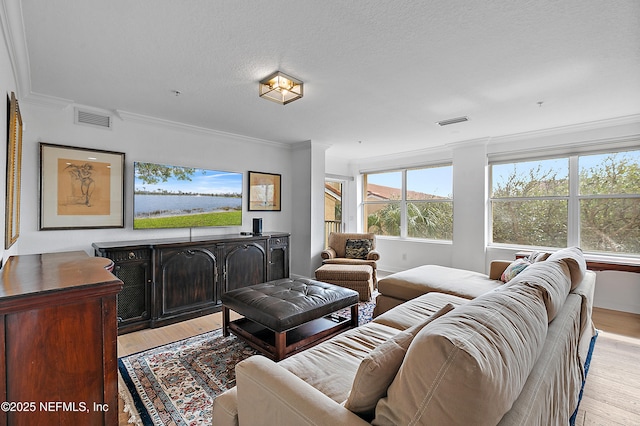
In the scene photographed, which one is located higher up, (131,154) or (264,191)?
(131,154)

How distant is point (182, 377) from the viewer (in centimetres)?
218

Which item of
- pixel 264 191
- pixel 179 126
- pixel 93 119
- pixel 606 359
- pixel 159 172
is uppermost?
pixel 179 126

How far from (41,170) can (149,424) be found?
2.63 meters

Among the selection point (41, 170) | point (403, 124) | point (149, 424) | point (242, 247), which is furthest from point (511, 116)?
point (41, 170)

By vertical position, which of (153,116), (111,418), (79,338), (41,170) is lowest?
(111,418)

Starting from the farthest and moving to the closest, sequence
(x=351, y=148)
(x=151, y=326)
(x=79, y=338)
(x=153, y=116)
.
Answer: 1. (x=351, y=148)
2. (x=153, y=116)
3. (x=151, y=326)
4. (x=79, y=338)

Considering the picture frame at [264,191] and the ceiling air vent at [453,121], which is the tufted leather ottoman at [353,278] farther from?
the ceiling air vent at [453,121]

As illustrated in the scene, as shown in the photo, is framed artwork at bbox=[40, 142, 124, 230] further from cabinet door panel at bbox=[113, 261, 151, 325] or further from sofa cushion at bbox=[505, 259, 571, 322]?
sofa cushion at bbox=[505, 259, 571, 322]

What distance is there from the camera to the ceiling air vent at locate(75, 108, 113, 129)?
310 cm

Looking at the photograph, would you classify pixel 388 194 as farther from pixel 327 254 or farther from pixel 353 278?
pixel 353 278

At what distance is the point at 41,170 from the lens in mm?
2877

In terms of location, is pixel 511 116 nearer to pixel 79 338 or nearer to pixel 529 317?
pixel 529 317

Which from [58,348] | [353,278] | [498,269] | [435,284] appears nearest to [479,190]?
[498,269]

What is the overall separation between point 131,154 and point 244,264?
73.1 inches
